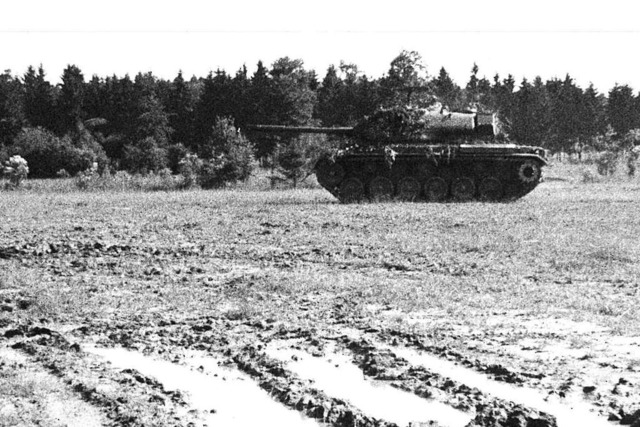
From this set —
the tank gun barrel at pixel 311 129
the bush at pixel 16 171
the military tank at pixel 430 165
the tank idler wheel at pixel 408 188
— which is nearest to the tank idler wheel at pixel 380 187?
the military tank at pixel 430 165

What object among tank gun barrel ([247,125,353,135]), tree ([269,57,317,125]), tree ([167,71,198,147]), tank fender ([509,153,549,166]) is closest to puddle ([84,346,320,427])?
tank fender ([509,153,549,166])

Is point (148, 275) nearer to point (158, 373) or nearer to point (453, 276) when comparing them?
point (453, 276)

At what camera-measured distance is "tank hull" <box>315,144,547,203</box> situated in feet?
72.6

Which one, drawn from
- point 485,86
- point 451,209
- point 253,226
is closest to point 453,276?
point 253,226

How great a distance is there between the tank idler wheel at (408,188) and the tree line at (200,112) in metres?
22.2

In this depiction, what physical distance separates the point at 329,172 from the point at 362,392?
16.4 metres

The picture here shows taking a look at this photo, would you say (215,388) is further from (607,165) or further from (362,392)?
(607,165)

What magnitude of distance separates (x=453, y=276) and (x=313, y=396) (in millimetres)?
4776

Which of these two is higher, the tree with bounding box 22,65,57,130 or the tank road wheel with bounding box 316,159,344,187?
the tree with bounding box 22,65,57,130

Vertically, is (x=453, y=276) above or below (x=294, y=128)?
below

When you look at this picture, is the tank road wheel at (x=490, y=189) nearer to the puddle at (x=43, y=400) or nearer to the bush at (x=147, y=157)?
the puddle at (x=43, y=400)

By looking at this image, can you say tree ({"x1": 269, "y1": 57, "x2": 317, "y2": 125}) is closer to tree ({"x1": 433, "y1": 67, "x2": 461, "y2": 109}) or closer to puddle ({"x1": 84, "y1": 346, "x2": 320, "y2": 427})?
tree ({"x1": 433, "y1": 67, "x2": 461, "y2": 109})

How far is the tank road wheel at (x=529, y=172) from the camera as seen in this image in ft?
72.8

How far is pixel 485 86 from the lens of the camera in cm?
→ 7962
